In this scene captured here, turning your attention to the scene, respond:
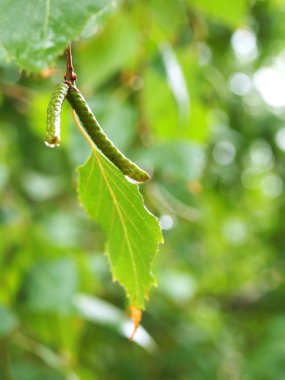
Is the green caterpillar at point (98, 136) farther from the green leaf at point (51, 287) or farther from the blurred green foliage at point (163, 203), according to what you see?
the green leaf at point (51, 287)

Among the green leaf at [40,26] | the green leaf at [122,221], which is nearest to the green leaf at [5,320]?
the green leaf at [122,221]

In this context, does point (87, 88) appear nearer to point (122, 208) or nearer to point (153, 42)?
point (153, 42)

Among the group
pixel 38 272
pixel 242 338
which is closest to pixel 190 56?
pixel 38 272

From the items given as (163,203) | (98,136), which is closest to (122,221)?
(98,136)

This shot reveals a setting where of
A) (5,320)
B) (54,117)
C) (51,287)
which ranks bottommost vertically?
(54,117)

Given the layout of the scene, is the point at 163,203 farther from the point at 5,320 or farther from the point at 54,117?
the point at 54,117

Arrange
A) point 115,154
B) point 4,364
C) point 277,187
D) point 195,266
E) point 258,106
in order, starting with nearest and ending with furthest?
point 115,154 → point 4,364 → point 195,266 → point 258,106 → point 277,187
